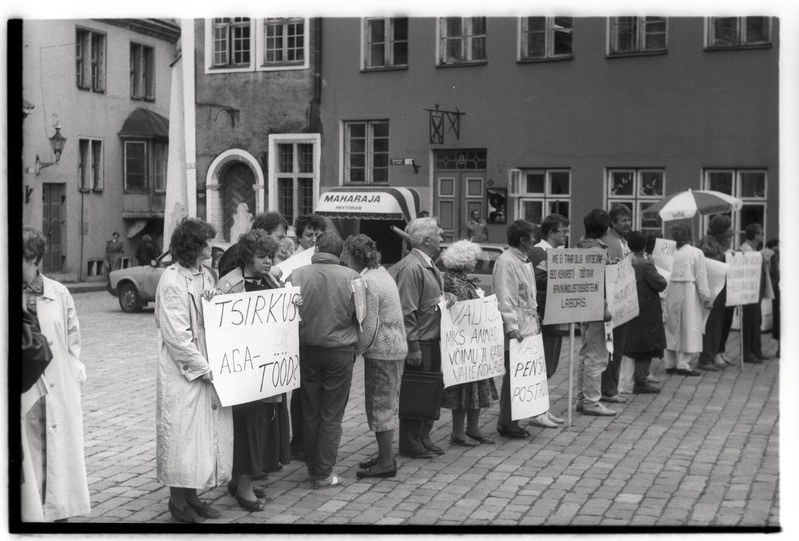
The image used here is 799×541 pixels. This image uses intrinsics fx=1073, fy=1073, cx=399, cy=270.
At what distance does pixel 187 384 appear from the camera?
675 cm

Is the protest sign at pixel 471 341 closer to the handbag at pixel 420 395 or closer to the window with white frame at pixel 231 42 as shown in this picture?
the handbag at pixel 420 395

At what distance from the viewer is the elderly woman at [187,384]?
6715 millimetres

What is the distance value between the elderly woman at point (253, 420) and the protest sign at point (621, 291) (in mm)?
4354

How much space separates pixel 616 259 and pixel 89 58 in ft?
79.3

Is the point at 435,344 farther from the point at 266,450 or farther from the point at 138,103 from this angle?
the point at 138,103

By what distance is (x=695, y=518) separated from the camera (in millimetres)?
7070

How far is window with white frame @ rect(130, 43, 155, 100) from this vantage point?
33.7 metres

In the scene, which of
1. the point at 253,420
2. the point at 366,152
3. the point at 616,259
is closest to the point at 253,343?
the point at 253,420

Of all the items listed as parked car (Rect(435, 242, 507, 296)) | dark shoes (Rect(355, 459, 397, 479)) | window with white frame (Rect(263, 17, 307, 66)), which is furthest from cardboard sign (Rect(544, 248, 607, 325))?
window with white frame (Rect(263, 17, 307, 66))

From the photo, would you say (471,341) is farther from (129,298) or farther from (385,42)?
(385,42)

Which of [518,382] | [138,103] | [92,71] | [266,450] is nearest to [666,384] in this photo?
[518,382]

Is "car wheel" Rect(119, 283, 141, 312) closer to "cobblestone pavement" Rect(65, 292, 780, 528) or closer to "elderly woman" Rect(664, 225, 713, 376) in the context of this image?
"cobblestone pavement" Rect(65, 292, 780, 528)

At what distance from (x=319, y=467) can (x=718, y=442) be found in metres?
3.84

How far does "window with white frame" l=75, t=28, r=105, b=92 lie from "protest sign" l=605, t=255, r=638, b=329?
23.6m
